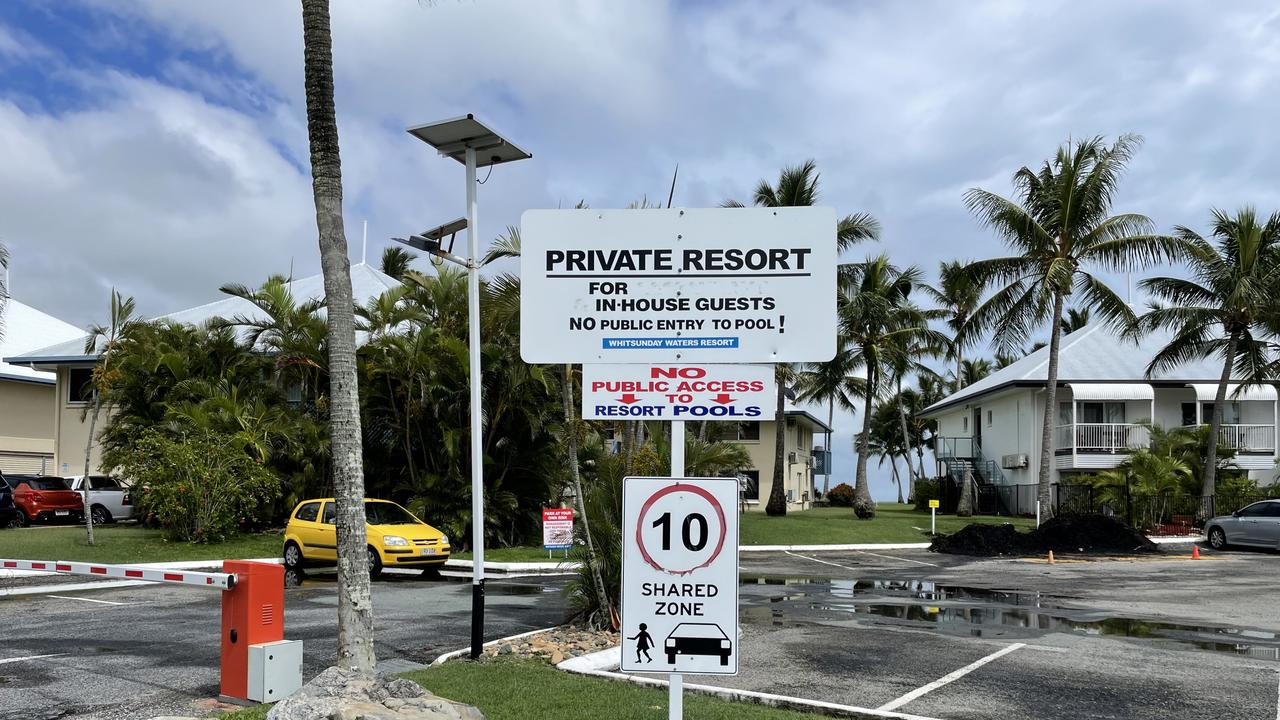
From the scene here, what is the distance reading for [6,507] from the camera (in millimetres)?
30656

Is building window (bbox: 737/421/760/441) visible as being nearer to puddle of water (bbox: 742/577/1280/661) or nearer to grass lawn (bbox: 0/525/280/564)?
grass lawn (bbox: 0/525/280/564)

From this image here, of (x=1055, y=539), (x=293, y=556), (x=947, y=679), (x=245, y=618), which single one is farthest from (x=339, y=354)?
(x=1055, y=539)

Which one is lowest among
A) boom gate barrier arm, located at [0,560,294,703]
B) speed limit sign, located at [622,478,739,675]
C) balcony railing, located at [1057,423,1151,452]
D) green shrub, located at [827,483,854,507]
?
green shrub, located at [827,483,854,507]

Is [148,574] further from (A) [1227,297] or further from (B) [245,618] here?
(A) [1227,297]

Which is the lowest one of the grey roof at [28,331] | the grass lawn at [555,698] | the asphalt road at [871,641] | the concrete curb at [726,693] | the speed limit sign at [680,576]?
the asphalt road at [871,641]

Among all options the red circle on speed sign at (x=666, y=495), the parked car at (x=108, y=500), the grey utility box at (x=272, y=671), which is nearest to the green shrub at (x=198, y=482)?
the parked car at (x=108, y=500)

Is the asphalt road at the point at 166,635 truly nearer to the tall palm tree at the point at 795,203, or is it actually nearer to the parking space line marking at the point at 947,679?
the parking space line marking at the point at 947,679

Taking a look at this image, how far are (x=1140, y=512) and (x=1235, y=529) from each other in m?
4.71

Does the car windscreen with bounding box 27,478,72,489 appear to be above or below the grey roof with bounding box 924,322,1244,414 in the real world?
below

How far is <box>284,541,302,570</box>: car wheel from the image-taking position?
20.7 metres

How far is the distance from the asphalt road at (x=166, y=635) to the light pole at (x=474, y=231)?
1.00m

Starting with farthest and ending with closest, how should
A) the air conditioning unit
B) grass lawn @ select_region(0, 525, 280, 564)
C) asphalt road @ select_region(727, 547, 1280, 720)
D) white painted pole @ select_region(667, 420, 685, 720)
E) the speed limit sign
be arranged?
the air conditioning unit
grass lawn @ select_region(0, 525, 280, 564)
asphalt road @ select_region(727, 547, 1280, 720)
white painted pole @ select_region(667, 420, 685, 720)
the speed limit sign

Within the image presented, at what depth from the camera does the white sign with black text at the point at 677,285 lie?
5.31m

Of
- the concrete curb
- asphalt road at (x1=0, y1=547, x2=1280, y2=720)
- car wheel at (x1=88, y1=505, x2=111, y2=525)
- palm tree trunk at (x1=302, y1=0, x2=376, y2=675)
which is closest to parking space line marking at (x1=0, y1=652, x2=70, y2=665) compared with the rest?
asphalt road at (x1=0, y1=547, x2=1280, y2=720)
